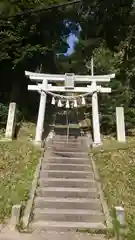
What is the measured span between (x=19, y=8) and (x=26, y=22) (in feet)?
2.54

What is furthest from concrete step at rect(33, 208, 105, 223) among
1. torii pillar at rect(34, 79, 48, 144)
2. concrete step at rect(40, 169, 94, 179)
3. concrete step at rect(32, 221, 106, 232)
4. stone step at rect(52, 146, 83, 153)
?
torii pillar at rect(34, 79, 48, 144)

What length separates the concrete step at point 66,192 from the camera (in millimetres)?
9336

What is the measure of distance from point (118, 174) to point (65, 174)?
171 centimetres

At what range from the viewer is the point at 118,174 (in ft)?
34.1

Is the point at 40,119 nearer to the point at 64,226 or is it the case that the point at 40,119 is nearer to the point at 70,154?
the point at 70,154

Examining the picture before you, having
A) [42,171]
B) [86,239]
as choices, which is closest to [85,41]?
[42,171]

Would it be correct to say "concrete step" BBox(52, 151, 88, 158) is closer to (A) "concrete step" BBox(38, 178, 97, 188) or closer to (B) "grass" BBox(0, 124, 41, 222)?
(B) "grass" BBox(0, 124, 41, 222)

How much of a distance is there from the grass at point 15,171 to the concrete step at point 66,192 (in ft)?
1.51

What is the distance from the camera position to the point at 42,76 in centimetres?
1391

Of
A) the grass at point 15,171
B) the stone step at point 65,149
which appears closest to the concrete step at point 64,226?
the grass at point 15,171

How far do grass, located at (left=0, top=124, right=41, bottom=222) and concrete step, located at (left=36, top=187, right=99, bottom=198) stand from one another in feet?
1.51

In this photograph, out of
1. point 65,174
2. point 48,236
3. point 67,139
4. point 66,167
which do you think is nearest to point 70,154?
point 66,167

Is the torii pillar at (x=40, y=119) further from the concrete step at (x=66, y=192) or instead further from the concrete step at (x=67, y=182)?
the concrete step at (x=66, y=192)

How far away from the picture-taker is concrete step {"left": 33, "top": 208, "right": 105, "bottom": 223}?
8211 millimetres
